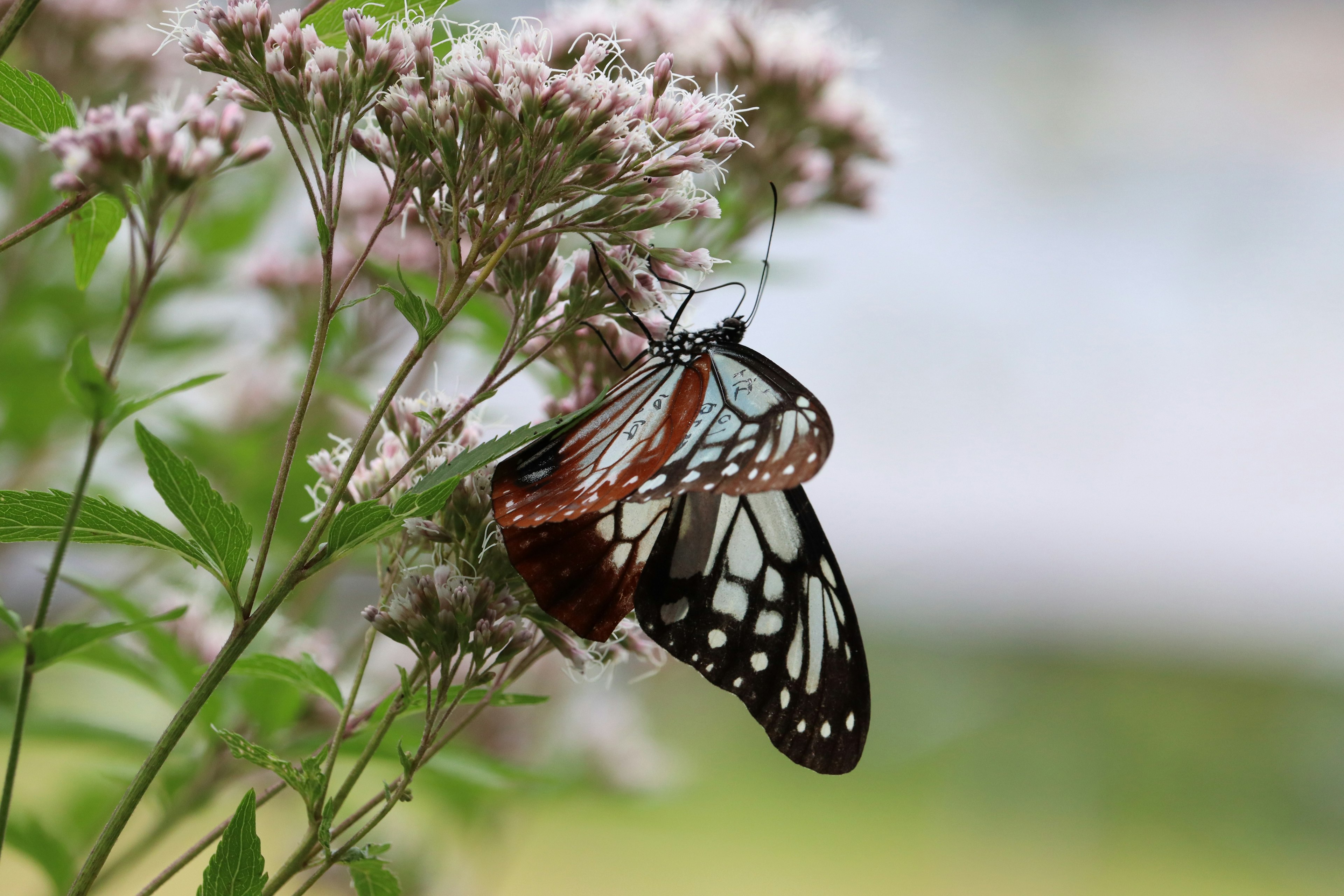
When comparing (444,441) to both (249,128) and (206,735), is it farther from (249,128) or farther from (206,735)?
(249,128)

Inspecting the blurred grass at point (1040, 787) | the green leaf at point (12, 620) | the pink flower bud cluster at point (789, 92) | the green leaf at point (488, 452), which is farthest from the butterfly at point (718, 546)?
the blurred grass at point (1040, 787)

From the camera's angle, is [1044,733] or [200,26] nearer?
[200,26]

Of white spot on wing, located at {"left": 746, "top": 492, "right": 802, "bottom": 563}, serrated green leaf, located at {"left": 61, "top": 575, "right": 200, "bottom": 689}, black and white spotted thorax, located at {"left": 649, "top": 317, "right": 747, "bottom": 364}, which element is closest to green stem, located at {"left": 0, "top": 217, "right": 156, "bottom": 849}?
serrated green leaf, located at {"left": 61, "top": 575, "right": 200, "bottom": 689}

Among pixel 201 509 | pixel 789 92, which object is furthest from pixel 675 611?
pixel 789 92

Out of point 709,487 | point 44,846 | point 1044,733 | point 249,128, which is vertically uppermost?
point 1044,733

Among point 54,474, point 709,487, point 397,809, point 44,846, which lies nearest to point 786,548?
point 709,487

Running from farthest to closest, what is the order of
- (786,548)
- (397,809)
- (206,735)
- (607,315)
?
(397,809), (206,735), (786,548), (607,315)

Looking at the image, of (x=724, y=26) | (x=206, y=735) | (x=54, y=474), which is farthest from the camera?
(x=54, y=474)
